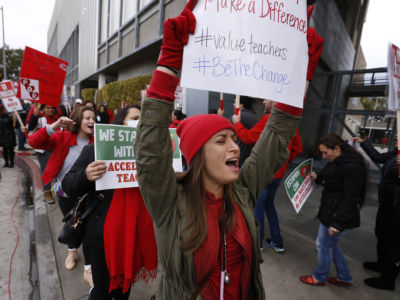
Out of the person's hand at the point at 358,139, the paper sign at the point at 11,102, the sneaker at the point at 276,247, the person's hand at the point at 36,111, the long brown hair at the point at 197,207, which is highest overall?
the paper sign at the point at 11,102

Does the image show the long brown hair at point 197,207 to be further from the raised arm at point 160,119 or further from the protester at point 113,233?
the protester at point 113,233

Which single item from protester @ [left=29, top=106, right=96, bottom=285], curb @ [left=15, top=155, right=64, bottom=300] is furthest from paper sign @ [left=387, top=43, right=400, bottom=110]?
curb @ [left=15, top=155, right=64, bottom=300]

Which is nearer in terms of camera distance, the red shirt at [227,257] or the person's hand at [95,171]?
the red shirt at [227,257]

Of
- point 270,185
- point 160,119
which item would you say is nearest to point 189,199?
point 160,119

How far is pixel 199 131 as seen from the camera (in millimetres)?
1154

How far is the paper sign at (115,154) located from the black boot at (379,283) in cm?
306

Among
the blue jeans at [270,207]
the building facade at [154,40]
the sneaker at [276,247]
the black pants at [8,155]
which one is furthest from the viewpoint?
the building facade at [154,40]

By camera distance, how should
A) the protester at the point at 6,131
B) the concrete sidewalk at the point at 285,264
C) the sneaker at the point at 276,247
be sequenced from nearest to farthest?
1. the concrete sidewalk at the point at 285,264
2. the sneaker at the point at 276,247
3. the protester at the point at 6,131

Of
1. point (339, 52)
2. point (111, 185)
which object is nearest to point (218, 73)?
point (111, 185)

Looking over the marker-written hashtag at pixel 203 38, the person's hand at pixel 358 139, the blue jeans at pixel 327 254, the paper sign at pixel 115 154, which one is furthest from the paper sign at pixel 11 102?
the person's hand at pixel 358 139

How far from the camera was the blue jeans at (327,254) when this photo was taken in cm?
253

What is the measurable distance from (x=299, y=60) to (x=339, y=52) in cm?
1401

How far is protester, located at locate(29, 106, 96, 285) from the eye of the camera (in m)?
2.66

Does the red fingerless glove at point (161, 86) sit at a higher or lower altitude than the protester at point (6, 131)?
higher
